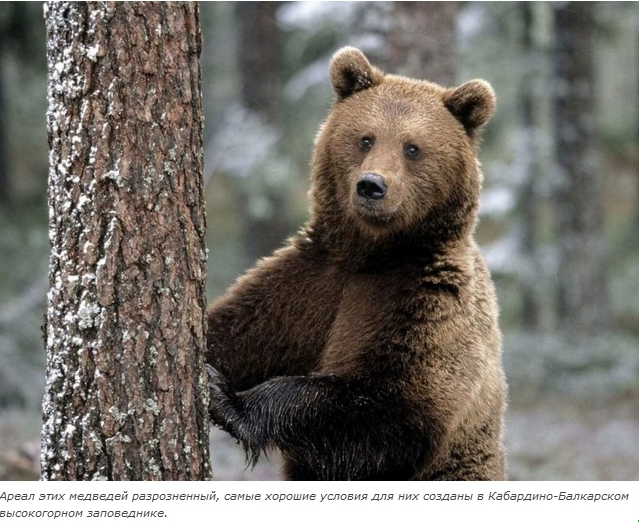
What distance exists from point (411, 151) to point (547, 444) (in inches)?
221

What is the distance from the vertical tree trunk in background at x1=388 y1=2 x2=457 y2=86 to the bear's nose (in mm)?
3214

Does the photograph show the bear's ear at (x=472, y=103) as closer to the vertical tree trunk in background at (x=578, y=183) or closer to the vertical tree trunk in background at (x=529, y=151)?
the vertical tree trunk in background at (x=529, y=151)

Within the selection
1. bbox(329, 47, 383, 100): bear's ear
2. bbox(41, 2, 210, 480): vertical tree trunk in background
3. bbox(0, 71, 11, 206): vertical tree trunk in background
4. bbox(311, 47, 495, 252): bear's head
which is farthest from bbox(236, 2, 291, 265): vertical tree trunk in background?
bbox(41, 2, 210, 480): vertical tree trunk in background

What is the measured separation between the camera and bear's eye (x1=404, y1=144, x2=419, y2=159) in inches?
164

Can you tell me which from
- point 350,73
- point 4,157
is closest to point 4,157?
point 4,157

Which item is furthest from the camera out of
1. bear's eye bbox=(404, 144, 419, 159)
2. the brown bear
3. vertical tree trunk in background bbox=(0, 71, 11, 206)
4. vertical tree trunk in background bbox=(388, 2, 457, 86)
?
vertical tree trunk in background bbox=(0, 71, 11, 206)

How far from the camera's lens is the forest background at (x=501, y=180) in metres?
8.07

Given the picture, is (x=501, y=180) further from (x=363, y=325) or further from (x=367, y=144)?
(x=363, y=325)

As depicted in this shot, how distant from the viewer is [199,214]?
3.29 metres

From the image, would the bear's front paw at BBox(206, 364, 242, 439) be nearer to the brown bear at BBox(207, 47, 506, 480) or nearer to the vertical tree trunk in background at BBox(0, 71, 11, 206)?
the brown bear at BBox(207, 47, 506, 480)

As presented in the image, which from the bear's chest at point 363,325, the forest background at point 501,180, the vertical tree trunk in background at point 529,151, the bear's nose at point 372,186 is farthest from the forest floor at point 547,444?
the bear's nose at point 372,186
